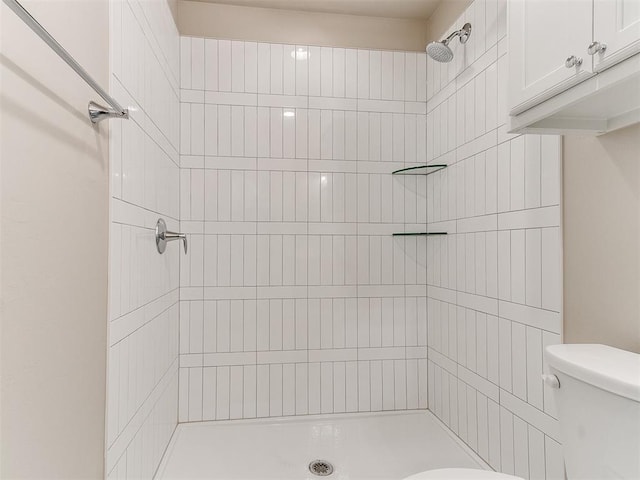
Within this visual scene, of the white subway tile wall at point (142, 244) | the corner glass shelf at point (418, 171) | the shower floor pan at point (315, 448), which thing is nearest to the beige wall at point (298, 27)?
Result: the white subway tile wall at point (142, 244)

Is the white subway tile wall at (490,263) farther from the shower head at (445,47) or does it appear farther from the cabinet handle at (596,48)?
the cabinet handle at (596,48)

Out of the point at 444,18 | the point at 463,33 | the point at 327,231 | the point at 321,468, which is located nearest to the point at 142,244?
the point at 327,231

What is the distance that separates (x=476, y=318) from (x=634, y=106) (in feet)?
3.43

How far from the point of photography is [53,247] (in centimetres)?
86

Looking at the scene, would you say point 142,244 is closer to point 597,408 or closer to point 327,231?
point 327,231

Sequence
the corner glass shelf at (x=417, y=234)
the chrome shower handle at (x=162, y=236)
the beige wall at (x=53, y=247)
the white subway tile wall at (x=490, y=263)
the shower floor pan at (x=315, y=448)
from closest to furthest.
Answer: the beige wall at (x=53, y=247) → the white subway tile wall at (x=490, y=263) → the chrome shower handle at (x=162, y=236) → the shower floor pan at (x=315, y=448) → the corner glass shelf at (x=417, y=234)

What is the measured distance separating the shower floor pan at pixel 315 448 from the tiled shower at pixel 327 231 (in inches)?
2.8

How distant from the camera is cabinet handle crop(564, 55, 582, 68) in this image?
885mm

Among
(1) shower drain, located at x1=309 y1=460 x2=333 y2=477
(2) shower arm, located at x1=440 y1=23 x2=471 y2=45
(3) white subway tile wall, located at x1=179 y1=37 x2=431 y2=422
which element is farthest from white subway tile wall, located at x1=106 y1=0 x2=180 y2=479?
(2) shower arm, located at x1=440 y1=23 x2=471 y2=45

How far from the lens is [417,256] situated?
90.7 inches

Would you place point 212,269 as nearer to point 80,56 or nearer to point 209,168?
point 209,168

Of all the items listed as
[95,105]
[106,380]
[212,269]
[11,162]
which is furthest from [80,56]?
[212,269]

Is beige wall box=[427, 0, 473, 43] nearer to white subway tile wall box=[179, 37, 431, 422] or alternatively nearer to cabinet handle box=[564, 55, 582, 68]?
white subway tile wall box=[179, 37, 431, 422]

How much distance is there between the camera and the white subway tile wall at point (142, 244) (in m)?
1.20
